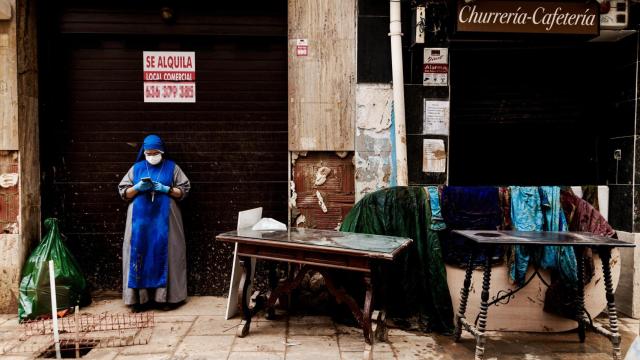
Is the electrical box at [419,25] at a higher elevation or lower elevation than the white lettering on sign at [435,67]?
higher

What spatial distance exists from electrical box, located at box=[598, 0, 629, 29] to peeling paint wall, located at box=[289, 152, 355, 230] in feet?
10.5

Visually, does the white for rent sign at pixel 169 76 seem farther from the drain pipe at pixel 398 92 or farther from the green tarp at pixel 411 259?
the green tarp at pixel 411 259

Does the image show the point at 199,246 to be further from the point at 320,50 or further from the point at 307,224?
the point at 320,50

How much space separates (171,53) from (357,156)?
2672mm

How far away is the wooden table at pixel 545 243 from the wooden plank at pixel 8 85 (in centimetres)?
502

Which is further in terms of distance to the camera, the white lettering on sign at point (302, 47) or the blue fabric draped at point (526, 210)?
the white lettering on sign at point (302, 47)

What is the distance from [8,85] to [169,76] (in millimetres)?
1738

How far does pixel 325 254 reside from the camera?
3.72 m

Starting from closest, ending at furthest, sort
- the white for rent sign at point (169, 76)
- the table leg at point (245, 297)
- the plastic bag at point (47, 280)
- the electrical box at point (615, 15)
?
the table leg at point (245, 297) → the plastic bag at point (47, 280) → the electrical box at point (615, 15) → the white for rent sign at point (169, 76)

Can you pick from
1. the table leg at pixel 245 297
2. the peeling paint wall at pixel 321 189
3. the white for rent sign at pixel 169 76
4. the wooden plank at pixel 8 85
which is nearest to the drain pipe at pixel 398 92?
the peeling paint wall at pixel 321 189

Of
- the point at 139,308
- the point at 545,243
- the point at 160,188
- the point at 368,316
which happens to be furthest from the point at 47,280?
the point at 545,243

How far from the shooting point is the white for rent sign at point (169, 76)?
5.41 metres

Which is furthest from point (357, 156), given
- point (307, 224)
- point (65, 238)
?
point (65, 238)

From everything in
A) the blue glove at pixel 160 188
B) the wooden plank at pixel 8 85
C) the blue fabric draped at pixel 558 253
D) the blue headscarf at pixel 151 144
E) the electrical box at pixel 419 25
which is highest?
the electrical box at pixel 419 25
